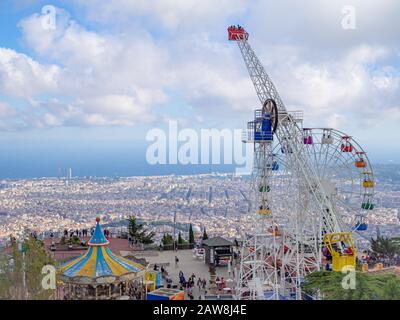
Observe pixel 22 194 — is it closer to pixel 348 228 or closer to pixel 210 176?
pixel 210 176

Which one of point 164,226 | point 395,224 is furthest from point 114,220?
point 395,224

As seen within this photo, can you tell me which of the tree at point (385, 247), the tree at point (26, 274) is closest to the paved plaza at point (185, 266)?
the tree at point (26, 274)

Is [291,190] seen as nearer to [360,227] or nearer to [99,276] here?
[360,227]

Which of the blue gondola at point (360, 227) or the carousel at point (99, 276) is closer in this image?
the carousel at point (99, 276)

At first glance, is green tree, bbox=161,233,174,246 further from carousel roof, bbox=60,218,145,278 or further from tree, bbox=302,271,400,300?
tree, bbox=302,271,400,300

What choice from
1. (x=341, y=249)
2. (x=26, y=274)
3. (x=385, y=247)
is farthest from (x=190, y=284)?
(x=385, y=247)

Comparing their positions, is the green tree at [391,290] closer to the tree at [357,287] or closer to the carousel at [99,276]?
the tree at [357,287]
